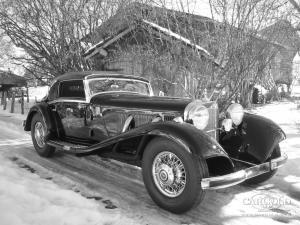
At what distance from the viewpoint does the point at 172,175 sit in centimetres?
327

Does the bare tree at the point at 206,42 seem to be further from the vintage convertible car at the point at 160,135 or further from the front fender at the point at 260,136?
the front fender at the point at 260,136

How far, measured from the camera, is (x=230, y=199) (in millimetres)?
3697

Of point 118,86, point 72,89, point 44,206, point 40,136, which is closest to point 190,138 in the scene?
point 44,206

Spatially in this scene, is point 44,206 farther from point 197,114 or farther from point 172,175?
point 197,114

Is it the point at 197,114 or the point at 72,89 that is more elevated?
the point at 72,89

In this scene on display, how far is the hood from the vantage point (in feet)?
12.6

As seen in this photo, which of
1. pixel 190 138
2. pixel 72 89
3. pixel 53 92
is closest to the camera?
pixel 190 138

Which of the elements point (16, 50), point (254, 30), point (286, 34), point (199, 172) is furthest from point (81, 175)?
Answer: point (16, 50)

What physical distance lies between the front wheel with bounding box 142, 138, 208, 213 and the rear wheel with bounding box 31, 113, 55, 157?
8.05 feet

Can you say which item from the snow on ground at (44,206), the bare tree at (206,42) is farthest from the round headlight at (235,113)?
the bare tree at (206,42)

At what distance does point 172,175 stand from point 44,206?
1.34 metres

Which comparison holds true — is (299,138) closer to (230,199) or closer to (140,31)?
(230,199)

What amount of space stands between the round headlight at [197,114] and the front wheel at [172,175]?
499 mm

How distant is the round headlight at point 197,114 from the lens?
3635 mm
